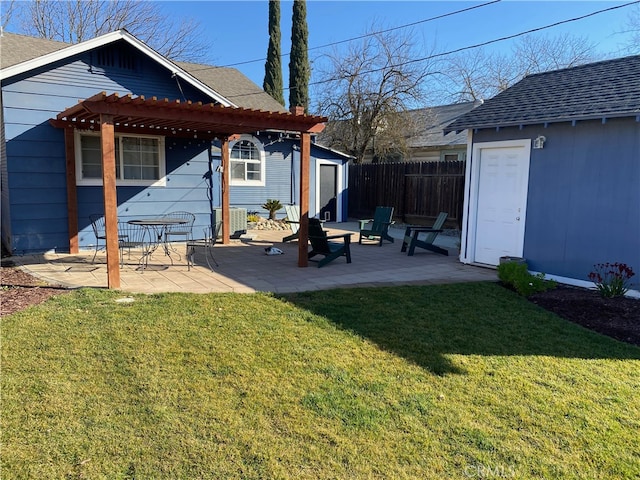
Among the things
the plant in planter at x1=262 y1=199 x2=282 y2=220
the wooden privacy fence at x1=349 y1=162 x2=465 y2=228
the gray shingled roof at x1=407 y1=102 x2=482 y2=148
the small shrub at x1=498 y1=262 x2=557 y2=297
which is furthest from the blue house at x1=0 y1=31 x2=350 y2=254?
the gray shingled roof at x1=407 y1=102 x2=482 y2=148

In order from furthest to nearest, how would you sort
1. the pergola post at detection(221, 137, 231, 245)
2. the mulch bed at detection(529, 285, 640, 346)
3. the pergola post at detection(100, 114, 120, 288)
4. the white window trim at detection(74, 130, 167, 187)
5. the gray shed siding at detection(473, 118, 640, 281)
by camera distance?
1. the pergola post at detection(221, 137, 231, 245)
2. the white window trim at detection(74, 130, 167, 187)
3. the gray shed siding at detection(473, 118, 640, 281)
4. the pergola post at detection(100, 114, 120, 288)
5. the mulch bed at detection(529, 285, 640, 346)

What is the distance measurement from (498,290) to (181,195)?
278 inches

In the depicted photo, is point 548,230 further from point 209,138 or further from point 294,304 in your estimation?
point 209,138

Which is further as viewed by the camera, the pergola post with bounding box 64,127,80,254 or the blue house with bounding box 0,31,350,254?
the pergola post with bounding box 64,127,80,254

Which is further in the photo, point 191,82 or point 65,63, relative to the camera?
point 191,82

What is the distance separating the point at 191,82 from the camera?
947 cm

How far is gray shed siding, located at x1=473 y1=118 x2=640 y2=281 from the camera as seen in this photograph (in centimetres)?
621

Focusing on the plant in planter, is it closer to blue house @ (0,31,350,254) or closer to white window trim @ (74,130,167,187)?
blue house @ (0,31,350,254)

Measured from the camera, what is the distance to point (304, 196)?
769 cm

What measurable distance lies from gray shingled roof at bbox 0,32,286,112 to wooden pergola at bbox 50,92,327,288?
1.75 meters

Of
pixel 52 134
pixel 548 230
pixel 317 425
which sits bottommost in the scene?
pixel 317 425

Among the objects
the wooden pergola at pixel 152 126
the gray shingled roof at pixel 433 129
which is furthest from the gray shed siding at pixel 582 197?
the gray shingled roof at pixel 433 129

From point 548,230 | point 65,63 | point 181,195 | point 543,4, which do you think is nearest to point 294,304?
point 548,230

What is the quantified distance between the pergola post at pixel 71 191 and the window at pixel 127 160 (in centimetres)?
23
